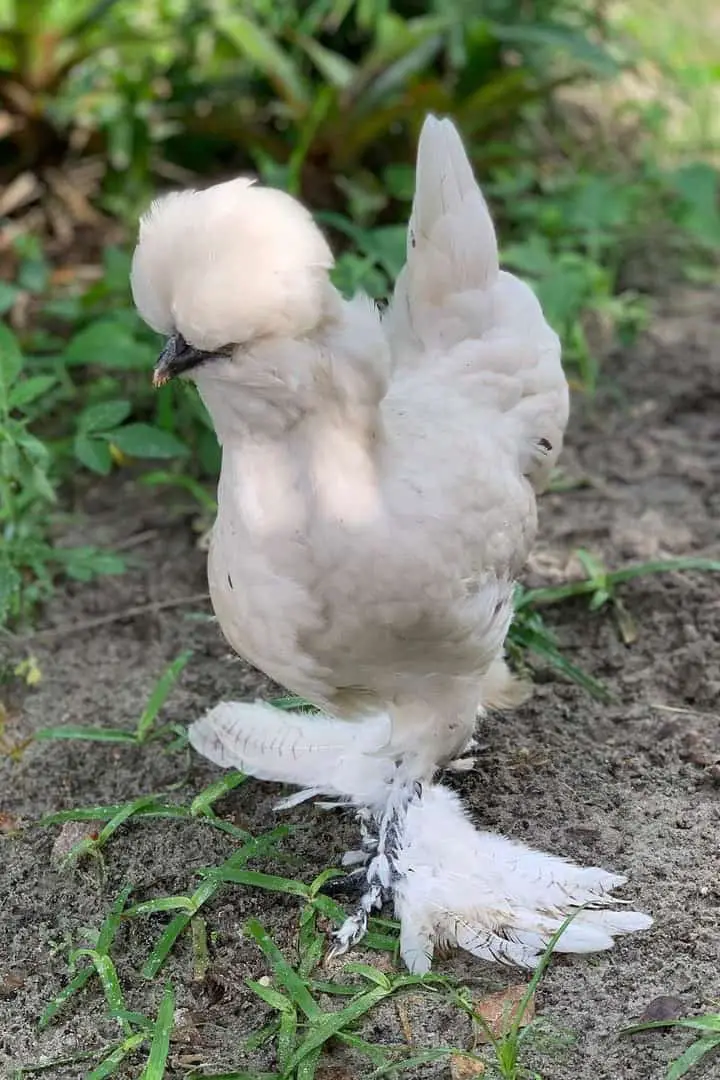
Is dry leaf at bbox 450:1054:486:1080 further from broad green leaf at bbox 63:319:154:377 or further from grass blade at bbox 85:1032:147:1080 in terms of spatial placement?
broad green leaf at bbox 63:319:154:377

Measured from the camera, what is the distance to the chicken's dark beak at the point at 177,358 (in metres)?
1.59

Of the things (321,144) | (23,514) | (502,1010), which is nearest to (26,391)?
(23,514)

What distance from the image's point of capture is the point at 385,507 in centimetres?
175

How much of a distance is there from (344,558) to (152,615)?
1228 millimetres

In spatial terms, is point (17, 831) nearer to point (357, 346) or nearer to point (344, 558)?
point (344, 558)

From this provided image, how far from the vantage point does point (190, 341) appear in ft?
5.18

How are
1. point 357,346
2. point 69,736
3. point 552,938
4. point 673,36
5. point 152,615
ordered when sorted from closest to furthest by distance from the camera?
point 357,346, point 552,938, point 69,736, point 152,615, point 673,36

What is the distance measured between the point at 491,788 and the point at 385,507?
0.78 metres

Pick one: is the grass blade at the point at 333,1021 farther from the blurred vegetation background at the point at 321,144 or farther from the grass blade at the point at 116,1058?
the blurred vegetation background at the point at 321,144

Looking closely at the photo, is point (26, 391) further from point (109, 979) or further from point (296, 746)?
point (109, 979)

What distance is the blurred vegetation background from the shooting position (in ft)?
12.1

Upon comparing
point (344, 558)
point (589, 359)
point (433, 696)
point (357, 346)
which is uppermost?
point (357, 346)

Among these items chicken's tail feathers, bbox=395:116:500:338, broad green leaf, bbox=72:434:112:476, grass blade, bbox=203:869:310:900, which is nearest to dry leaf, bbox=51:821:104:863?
grass blade, bbox=203:869:310:900

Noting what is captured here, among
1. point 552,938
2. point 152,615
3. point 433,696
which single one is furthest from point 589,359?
point 552,938
